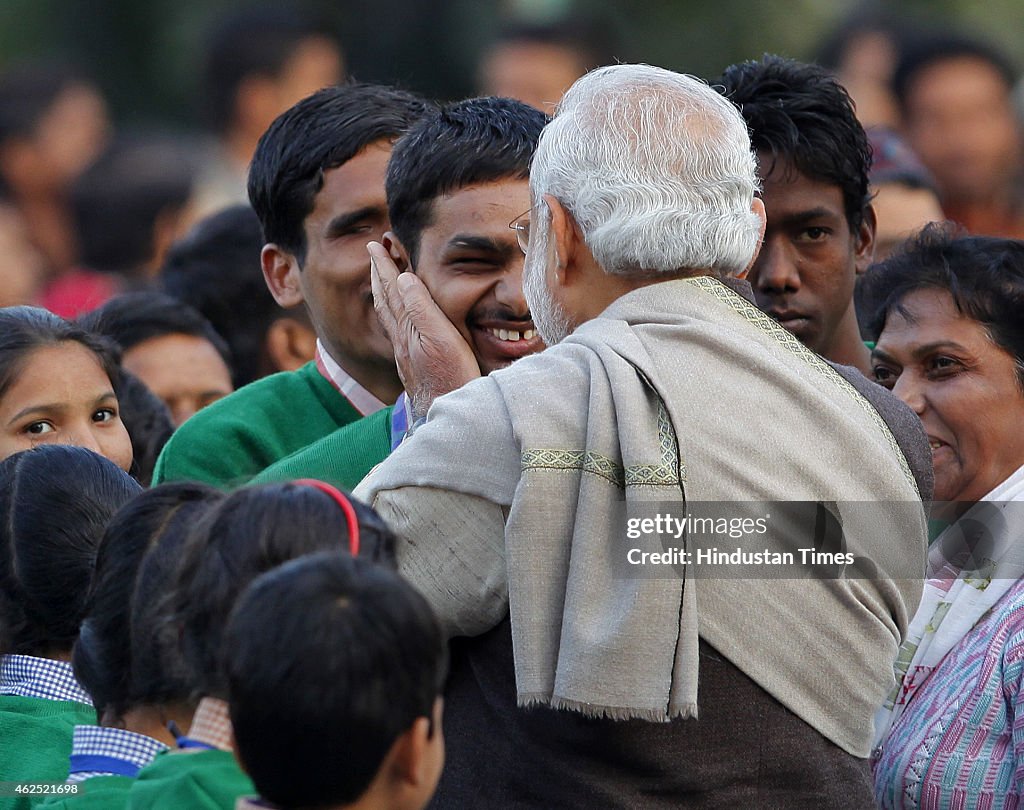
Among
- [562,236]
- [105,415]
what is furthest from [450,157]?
[105,415]

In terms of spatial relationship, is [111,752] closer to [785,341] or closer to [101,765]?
[101,765]

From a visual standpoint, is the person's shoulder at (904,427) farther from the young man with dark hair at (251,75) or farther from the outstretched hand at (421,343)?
the young man with dark hair at (251,75)

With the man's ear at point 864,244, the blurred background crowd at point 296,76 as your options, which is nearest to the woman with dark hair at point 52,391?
the man's ear at point 864,244

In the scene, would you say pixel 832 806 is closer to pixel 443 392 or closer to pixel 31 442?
pixel 443 392

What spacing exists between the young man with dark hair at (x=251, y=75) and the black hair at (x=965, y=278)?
611 centimetres

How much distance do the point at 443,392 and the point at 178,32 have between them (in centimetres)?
777

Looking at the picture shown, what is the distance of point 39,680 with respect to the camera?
2.77m

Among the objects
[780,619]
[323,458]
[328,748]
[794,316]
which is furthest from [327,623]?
[794,316]

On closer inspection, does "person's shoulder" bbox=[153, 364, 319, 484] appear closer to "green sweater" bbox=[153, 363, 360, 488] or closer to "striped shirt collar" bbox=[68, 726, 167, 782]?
"green sweater" bbox=[153, 363, 360, 488]

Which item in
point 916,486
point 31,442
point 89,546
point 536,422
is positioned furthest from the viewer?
point 31,442

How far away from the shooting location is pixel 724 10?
10.1m

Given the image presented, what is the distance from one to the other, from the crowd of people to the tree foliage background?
6.50 m

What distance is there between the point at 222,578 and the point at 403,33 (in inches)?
337

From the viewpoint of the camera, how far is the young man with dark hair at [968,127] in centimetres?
827
